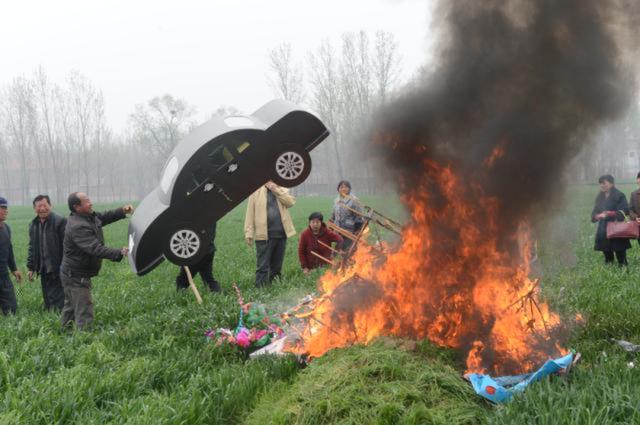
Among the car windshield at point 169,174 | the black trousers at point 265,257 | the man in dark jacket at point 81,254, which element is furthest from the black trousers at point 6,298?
the car windshield at point 169,174

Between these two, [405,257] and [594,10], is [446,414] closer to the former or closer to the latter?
[405,257]

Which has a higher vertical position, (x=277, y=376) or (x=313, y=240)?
(x=313, y=240)

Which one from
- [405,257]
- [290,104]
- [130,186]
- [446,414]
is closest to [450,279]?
[405,257]

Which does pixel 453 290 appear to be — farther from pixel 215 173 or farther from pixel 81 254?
pixel 81 254

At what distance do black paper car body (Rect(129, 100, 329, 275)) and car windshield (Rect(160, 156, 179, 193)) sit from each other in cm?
1

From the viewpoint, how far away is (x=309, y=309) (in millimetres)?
6816

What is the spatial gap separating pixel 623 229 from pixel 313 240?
586cm

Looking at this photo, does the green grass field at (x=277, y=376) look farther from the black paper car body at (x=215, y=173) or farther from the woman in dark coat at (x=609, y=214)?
the woman in dark coat at (x=609, y=214)

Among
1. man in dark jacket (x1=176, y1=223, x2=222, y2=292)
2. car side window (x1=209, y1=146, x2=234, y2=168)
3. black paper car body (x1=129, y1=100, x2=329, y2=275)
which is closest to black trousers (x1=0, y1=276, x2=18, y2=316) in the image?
man in dark jacket (x1=176, y1=223, x2=222, y2=292)

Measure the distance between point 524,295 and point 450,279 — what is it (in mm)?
742

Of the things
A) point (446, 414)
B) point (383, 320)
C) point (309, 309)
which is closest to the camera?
point (446, 414)

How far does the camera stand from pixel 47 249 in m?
8.67

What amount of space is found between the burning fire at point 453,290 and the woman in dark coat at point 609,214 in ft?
18.0

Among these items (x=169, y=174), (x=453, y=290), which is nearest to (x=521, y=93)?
(x=453, y=290)
